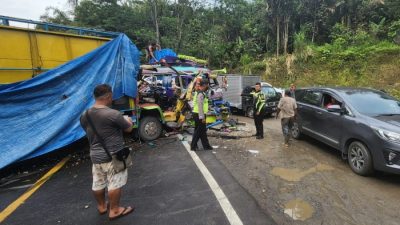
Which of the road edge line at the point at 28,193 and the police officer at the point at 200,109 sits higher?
the police officer at the point at 200,109

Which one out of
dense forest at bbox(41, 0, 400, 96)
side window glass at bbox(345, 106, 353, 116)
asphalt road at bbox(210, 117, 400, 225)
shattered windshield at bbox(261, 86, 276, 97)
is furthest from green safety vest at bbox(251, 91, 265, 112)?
dense forest at bbox(41, 0, 400, 96)

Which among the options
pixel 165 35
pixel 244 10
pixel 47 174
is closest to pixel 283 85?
pixel 165 35

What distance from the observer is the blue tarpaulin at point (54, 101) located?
520 cm

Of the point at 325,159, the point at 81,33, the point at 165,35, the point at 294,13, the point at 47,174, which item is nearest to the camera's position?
the point at 47,174

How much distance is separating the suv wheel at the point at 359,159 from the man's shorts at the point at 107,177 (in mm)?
4261

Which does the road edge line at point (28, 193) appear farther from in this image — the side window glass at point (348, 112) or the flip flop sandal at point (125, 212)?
the side window glass at point (348, 112)

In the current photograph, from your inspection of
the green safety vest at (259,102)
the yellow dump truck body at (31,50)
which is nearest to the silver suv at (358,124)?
the green safety vest at (259,102)

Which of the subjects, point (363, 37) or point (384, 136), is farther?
point (363, 37)

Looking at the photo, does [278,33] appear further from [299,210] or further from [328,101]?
[299,210]

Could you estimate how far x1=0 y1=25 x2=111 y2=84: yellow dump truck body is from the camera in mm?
5574

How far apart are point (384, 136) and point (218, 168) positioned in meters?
3.00

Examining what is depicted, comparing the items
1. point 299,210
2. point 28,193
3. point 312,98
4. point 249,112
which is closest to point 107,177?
point 28,193

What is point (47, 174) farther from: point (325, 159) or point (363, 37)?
point (363, 37)

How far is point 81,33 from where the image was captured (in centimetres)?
712
